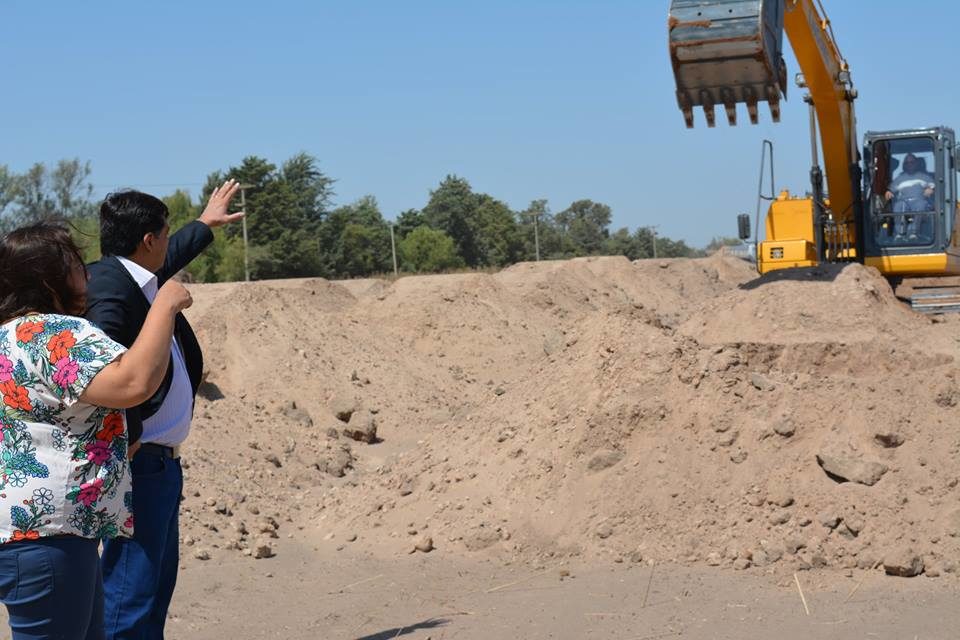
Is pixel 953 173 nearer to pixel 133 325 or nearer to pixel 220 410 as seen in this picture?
pixel 220 410

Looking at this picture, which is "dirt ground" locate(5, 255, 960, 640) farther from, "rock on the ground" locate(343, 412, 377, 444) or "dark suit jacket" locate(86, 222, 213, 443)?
"dark suit jacket" locate(86, 222, 213, 443)

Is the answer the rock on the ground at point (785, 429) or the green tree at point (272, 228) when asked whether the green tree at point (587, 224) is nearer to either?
the green tree at point (272, 228)

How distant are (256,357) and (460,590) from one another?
8.16 meters

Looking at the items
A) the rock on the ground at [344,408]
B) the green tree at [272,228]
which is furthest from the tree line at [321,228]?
the rock on the ground at [344,408]

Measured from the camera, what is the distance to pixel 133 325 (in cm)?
343

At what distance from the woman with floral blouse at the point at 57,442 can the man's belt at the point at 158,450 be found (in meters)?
0.59

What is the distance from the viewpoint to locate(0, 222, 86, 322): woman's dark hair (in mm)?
2840

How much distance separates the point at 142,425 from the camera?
3322 mm

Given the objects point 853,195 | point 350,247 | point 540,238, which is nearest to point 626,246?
point 540,238

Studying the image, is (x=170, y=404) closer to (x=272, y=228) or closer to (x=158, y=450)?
(x=158, y=450)

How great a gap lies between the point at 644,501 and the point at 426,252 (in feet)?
126

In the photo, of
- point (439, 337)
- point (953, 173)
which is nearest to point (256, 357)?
point (439, 337)

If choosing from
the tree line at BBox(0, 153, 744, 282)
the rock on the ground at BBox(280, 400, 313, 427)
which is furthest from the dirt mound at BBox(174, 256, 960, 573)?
the tree line at BBox(0, 153, 744, 282)

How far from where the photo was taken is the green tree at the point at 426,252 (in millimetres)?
44156
